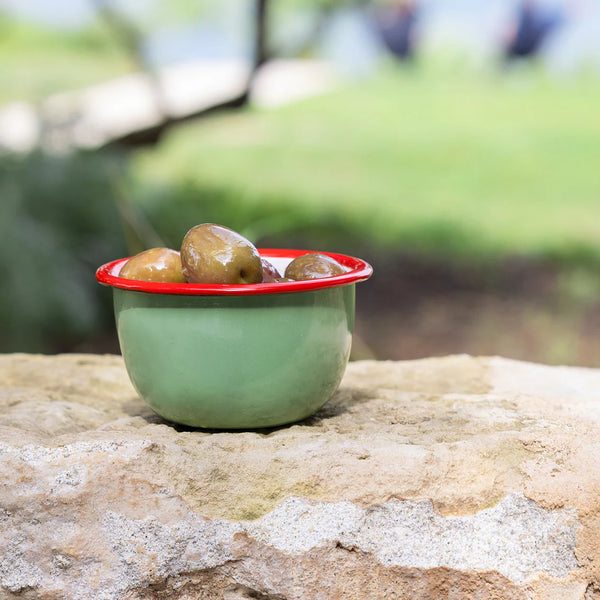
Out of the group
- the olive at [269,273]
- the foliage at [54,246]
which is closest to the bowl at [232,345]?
the olive at [269,273]

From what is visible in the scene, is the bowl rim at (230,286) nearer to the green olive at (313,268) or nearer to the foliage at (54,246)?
the green olive at (313,268)

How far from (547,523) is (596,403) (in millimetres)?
369

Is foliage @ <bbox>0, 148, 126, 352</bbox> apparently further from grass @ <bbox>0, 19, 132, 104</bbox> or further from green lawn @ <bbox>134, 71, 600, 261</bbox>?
grass @ <bbox>0, 19, 132, 104</bbox>

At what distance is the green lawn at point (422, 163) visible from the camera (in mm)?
5098

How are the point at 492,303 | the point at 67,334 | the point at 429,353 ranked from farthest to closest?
the point at 492,303 < the point at 429,353 < the point at 67,334

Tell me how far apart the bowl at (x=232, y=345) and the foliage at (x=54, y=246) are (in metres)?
2.26

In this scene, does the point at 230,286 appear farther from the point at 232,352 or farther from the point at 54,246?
the point at 54,246

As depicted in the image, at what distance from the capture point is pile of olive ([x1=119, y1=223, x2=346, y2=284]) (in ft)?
4.02

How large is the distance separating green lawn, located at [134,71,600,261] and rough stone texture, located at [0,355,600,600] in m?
3.46

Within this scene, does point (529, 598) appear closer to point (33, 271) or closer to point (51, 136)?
point (33, 271)

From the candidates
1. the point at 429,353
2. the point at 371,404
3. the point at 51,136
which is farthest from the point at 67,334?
the point at 371,404

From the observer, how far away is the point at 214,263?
1.22m

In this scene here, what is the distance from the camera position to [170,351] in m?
1.23

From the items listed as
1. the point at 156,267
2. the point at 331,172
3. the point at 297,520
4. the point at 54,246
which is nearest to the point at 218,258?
the point at 156,267
